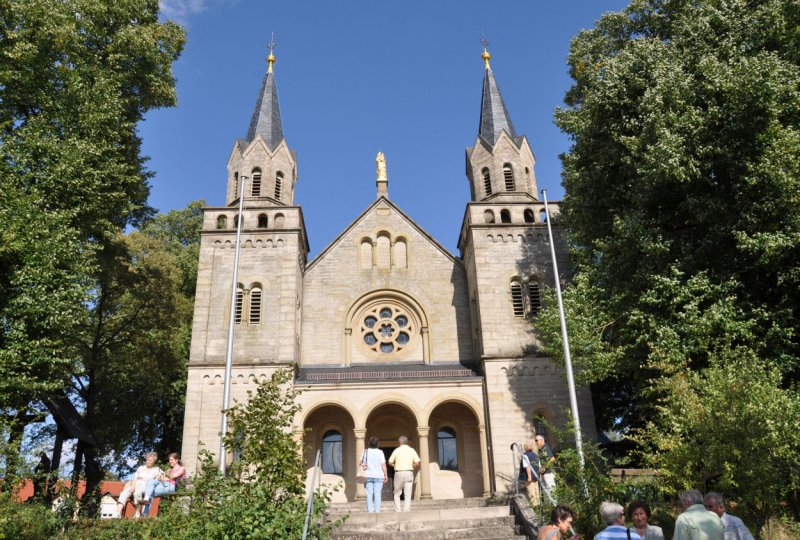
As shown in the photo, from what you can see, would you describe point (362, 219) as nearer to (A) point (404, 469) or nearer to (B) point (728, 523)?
(A) point (404, 469)

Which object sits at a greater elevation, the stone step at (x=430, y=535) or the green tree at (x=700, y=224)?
the green tree at (x=700, y=224)

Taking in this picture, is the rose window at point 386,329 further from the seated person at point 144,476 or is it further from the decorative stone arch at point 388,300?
the seated person at point 144,476

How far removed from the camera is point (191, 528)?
8.37 m

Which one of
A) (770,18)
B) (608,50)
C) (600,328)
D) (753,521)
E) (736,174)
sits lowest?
(753,521)

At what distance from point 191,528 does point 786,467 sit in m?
10.2

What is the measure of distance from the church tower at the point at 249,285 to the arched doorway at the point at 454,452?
6.60 metres

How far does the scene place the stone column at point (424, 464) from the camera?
72.4 ft

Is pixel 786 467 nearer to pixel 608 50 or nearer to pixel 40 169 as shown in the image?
pixel 608 50

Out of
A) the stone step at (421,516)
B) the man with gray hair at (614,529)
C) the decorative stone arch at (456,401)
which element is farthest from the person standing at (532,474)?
the decorative stone arch at (456,401)

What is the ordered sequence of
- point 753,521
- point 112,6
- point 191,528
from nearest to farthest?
point 191,528
point 753,521
point 112,6

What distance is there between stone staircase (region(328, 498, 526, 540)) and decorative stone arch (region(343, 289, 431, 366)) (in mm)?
12705

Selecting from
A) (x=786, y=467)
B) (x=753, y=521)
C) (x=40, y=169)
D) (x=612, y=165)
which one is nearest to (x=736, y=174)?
(x=612, y=165)

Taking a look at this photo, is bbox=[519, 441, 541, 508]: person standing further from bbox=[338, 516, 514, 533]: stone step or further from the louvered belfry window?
the louvered belfry window

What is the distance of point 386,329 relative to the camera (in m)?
26.3
